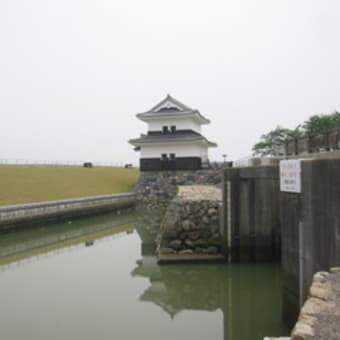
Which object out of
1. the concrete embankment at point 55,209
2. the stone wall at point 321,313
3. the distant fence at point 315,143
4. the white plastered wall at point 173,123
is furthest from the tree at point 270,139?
the stone wall at point 321,313

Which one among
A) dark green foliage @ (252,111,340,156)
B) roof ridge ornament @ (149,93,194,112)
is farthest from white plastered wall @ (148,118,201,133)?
dark green foliage @ (252,111,340,156)

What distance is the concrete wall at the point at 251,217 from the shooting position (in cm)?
884

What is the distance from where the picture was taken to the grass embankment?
20391mm

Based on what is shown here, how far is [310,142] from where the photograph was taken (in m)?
8.95

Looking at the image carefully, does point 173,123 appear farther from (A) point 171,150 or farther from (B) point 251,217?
(B) point 251,217

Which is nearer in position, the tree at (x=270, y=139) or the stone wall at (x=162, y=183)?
the stone wall at (x=162, y=183)

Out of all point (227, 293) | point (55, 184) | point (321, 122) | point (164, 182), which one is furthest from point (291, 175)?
point (321, 122)

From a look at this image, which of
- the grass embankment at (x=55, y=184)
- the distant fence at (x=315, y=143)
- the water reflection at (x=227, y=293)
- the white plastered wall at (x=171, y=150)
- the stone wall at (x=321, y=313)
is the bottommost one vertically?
the water reflection at (x=227, y=293)

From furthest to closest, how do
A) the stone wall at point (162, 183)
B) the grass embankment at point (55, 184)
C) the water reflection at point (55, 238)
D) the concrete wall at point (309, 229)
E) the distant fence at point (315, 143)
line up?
the stone wall at point (162, 183) < the grass embankment at point (55, 184) < the water reflection at point (55, 238) < the distant fence at point (315, 143) < the concrete wall at point (309, 229)

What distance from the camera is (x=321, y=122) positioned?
109 ft

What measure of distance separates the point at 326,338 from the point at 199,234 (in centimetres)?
747

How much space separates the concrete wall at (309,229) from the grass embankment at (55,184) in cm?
1616

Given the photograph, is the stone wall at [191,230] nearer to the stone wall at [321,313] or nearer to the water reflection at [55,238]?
the water reflection at [55,238]

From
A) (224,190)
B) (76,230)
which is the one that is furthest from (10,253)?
(224,190)
